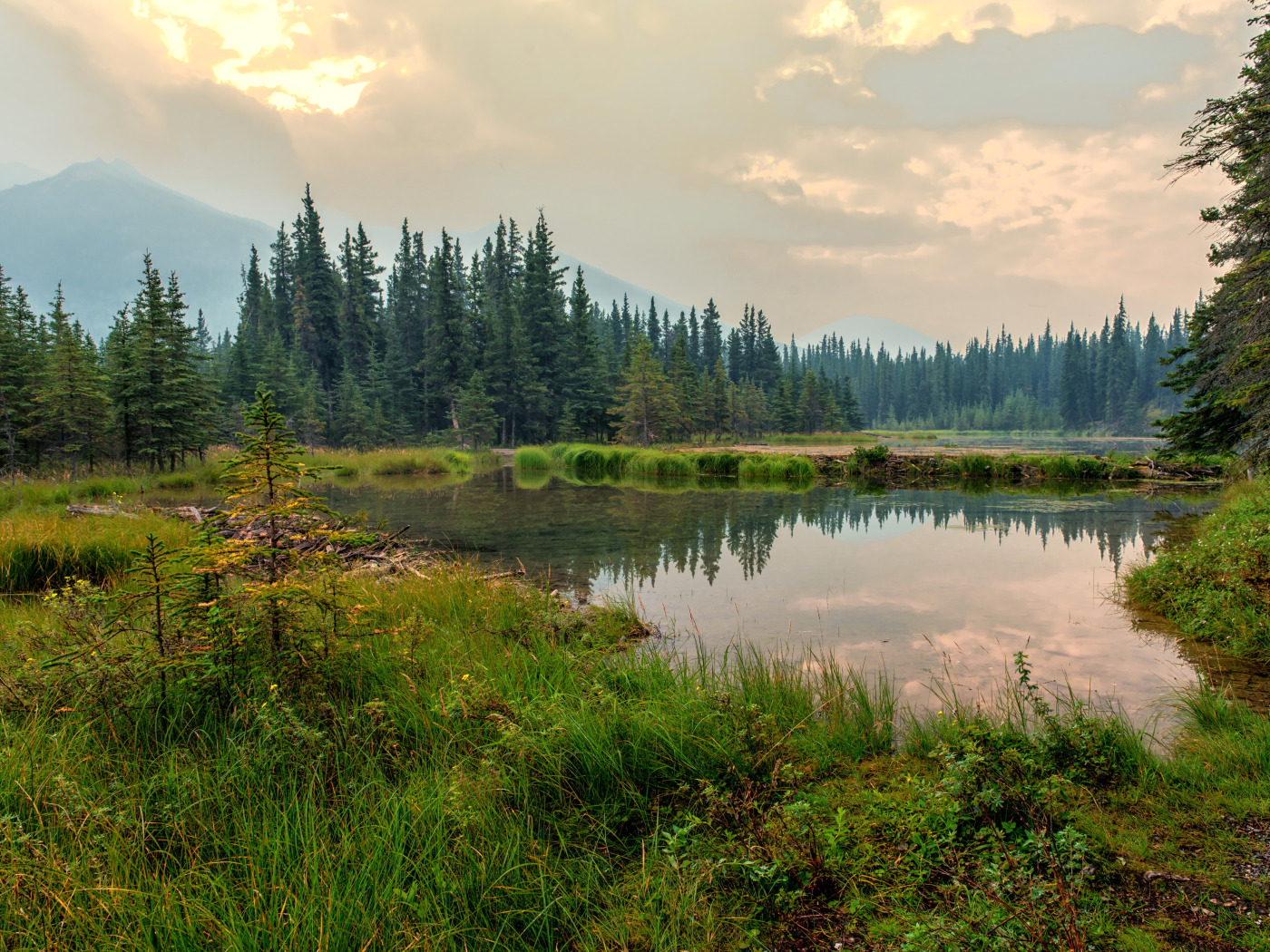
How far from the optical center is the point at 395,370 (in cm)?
5438

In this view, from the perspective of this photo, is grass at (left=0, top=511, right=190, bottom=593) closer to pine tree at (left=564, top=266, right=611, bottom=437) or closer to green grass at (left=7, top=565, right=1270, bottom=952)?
green grass at (left=7, top=565, right=1270, bottom=952)

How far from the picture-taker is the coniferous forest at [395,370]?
22.5m

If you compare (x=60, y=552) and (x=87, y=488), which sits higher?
(x=87, y=488)

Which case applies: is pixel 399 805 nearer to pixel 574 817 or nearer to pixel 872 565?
pixel 574 817

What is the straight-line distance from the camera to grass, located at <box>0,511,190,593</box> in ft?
25.0

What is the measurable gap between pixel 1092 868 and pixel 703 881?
164 centimetres

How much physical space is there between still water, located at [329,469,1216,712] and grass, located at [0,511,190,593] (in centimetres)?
541

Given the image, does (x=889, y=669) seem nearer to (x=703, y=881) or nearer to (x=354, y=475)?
(x=703, y=881)

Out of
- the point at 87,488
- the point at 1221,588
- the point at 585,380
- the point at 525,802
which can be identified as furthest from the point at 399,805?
the point at 585,380

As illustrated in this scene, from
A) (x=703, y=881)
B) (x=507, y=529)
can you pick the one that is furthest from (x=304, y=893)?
(x=507, y=529)

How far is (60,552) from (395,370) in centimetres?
4945

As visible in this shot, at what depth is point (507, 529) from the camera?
14742 mm

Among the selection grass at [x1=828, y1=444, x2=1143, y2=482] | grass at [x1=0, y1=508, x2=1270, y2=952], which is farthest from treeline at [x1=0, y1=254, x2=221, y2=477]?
grass at [x1=828, y1=444, x2=1143, y2=482]

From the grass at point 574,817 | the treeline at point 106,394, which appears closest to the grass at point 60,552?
the grass at point 574,817
